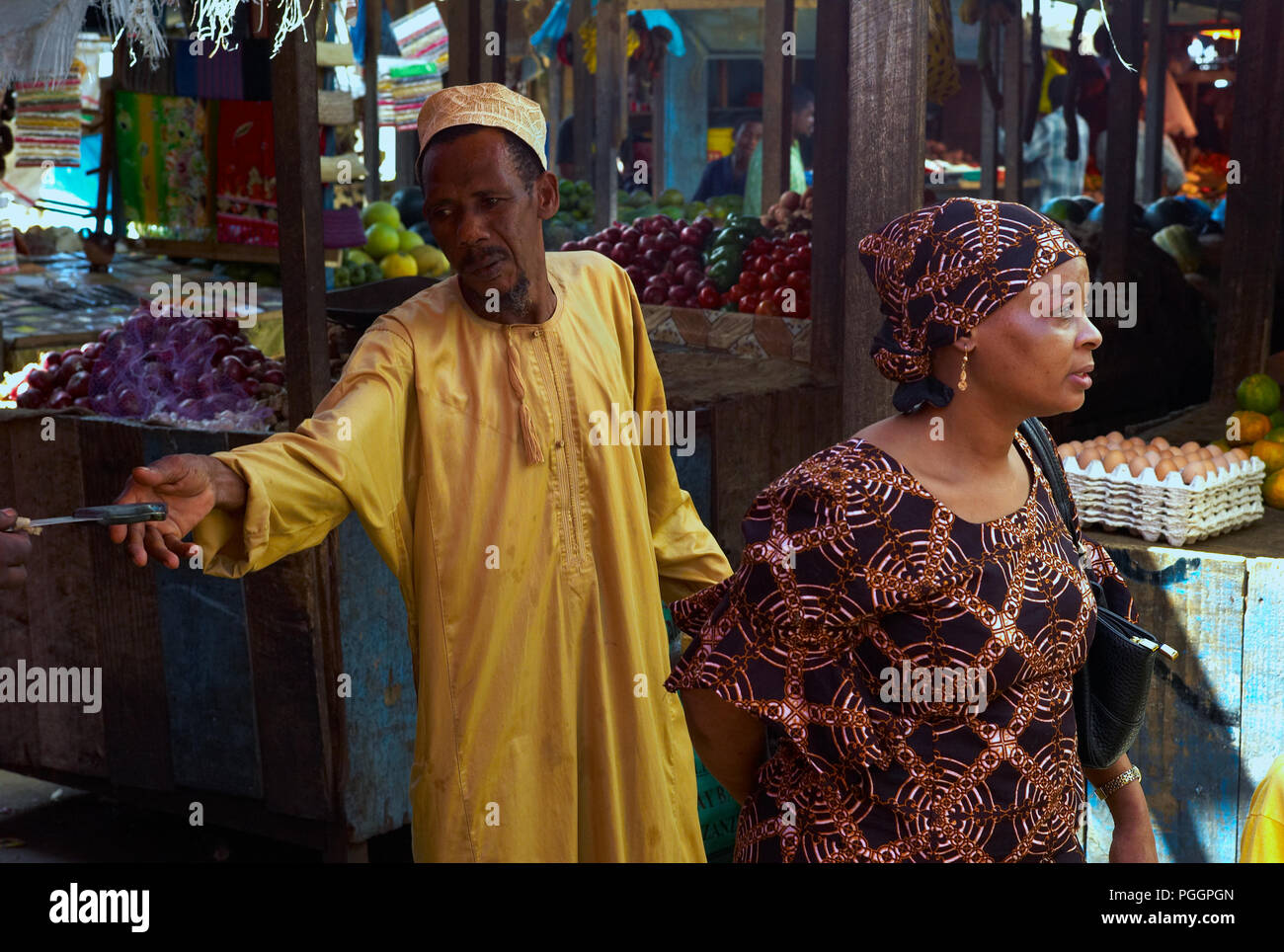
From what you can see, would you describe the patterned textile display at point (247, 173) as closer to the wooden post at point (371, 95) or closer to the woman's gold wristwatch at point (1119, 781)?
the wooden post at point (371, 95)

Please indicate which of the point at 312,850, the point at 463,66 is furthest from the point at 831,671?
the point at 463,66

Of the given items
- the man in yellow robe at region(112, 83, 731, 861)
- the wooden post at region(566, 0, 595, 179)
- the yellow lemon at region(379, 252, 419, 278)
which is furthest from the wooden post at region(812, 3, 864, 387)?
the wooden post at region(566, 0, 595, 179)

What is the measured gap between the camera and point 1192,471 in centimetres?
350

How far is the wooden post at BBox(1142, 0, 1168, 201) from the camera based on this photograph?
31.7ft

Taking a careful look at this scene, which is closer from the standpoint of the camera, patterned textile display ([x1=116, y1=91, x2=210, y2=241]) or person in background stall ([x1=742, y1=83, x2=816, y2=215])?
patterned textile display ([x1=116, y1=91, x2=210, y2=241])

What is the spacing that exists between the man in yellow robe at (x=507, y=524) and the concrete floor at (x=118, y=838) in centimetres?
176

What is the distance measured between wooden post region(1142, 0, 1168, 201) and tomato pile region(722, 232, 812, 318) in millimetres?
5140

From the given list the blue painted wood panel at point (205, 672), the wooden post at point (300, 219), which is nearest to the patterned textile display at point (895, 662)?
the wooden post at point (300, 219)

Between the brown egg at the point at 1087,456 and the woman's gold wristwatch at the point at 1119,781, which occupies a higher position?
the brown egg at the point at 1087,456

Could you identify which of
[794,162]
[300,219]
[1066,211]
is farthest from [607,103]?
[300,219]

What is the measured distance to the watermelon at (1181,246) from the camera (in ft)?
24.5

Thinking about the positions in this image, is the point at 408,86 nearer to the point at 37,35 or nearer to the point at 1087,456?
the point at 37,35

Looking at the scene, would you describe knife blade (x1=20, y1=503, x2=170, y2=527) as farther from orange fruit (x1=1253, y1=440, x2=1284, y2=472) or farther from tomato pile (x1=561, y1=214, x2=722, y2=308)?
tomato pile (x1=561, y1=214, x2=722, y2=308)

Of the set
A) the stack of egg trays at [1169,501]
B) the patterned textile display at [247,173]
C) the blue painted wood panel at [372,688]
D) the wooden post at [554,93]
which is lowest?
the blue painted wood panel at [372,688]
